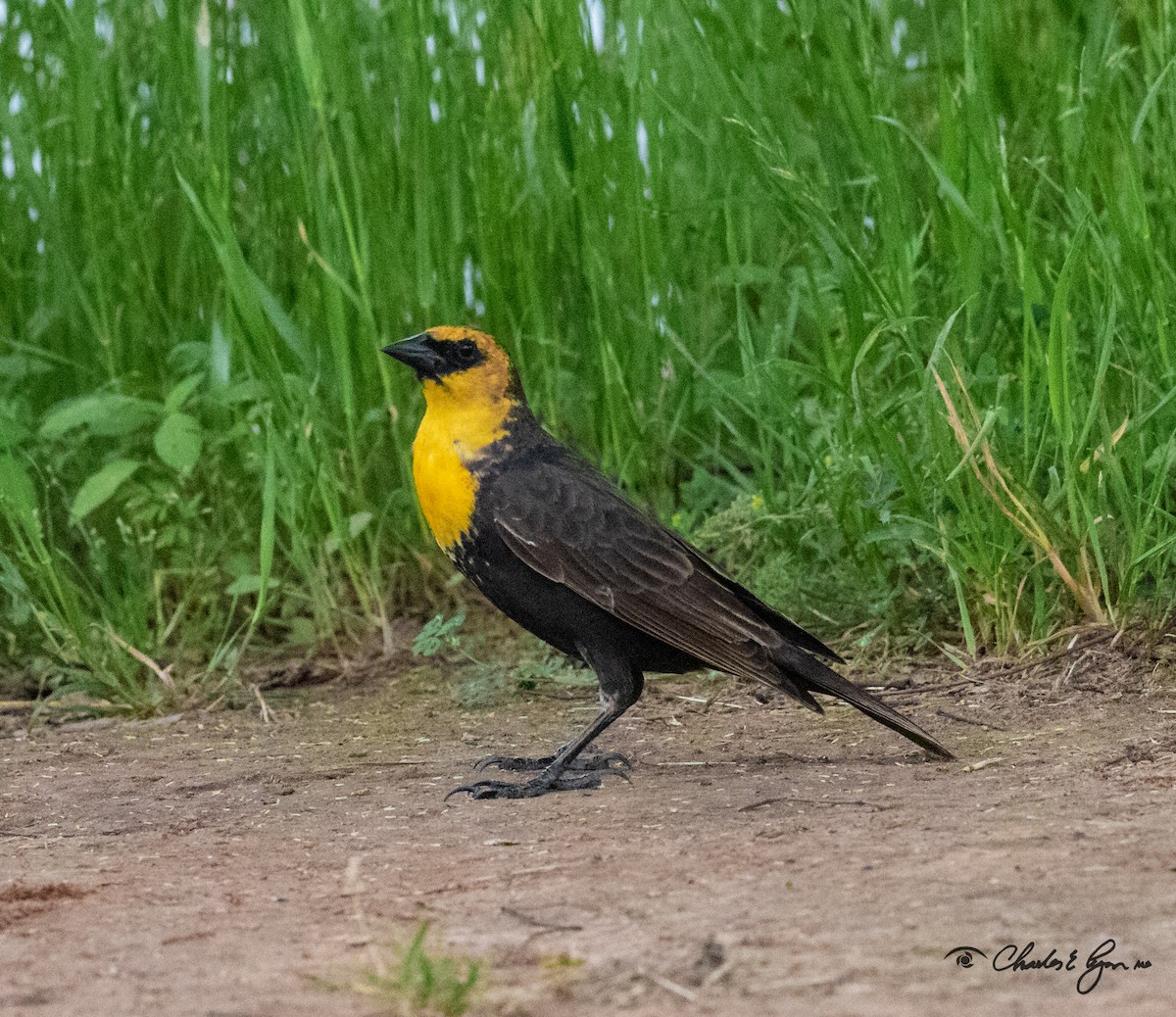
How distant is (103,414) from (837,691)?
260 centimetres

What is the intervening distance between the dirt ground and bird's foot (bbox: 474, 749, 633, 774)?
0.07 metres

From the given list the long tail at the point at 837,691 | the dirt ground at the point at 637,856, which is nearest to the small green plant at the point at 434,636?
the dirt ground at the point at 637,856

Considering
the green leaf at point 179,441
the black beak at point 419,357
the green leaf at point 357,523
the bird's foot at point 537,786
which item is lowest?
the bird's foot at point 537,786

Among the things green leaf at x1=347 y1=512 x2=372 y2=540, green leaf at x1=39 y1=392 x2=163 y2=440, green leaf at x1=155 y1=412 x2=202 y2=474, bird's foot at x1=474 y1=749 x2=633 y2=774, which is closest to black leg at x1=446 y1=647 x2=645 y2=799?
bird's foot at x1=474 y1=749 x2=633 y2=774

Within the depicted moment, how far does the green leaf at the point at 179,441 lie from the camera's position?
16.0ft

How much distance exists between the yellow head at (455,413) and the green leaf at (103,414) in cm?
129

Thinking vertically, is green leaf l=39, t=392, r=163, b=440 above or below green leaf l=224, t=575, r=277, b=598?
above

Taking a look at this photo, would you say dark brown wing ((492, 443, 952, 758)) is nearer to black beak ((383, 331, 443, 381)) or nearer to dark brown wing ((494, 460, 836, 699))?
dark brown wing ((494, 460, 836, 699))

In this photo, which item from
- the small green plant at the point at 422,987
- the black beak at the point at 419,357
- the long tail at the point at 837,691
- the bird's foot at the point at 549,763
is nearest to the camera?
the small green plant at the point at 422,987

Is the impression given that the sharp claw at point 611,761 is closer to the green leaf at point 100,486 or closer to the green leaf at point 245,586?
the green leaf at point 245,586

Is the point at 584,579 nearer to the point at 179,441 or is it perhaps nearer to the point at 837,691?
the point at 837,691

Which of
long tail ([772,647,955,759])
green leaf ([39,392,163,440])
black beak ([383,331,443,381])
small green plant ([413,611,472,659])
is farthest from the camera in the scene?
green leaf ([39,392,163,440])

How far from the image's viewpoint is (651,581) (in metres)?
3.84

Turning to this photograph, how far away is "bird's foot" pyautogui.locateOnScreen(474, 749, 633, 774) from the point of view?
12.7ft
